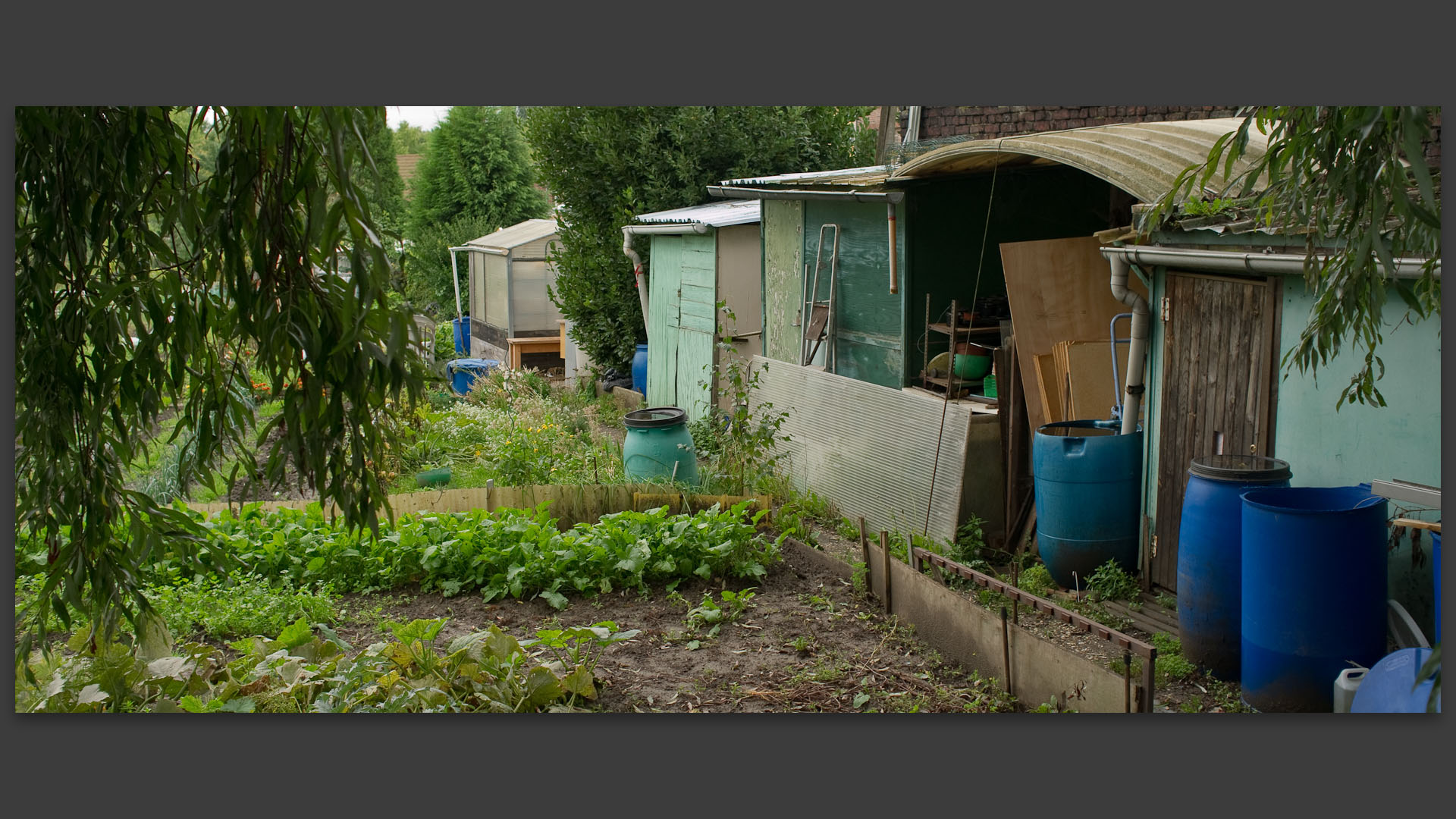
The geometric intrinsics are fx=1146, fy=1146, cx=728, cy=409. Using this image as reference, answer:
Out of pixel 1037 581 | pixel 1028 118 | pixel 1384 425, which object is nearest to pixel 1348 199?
pixel 1384 425

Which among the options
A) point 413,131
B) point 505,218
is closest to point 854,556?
point 505,218

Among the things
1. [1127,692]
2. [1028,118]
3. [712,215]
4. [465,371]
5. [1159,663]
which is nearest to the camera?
[1127,692]

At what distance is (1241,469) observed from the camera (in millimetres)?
4367

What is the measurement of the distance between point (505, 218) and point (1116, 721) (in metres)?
16.2

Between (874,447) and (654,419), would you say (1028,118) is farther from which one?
(654,419)

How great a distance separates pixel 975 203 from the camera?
7.20m

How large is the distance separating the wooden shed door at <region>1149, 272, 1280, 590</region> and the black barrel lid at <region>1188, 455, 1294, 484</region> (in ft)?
0.97

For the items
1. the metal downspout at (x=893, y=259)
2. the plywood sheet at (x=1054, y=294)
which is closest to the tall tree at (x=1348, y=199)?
the plywood sheet at (x=1054, y=294)

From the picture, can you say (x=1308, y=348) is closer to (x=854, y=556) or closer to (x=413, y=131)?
(x=854, y=556)

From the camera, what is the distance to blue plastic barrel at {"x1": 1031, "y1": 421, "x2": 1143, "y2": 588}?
5.39m

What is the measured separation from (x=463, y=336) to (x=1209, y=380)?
13.2 meters

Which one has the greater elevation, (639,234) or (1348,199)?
(639,234)

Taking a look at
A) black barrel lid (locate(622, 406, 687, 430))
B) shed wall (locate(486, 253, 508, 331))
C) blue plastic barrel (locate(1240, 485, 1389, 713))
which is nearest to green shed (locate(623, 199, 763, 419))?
black barrel lid (locate(622, 406, 687, 430))

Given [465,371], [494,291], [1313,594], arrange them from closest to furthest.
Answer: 1. [1313,594]
2. [465,371]
3. [494,291]
